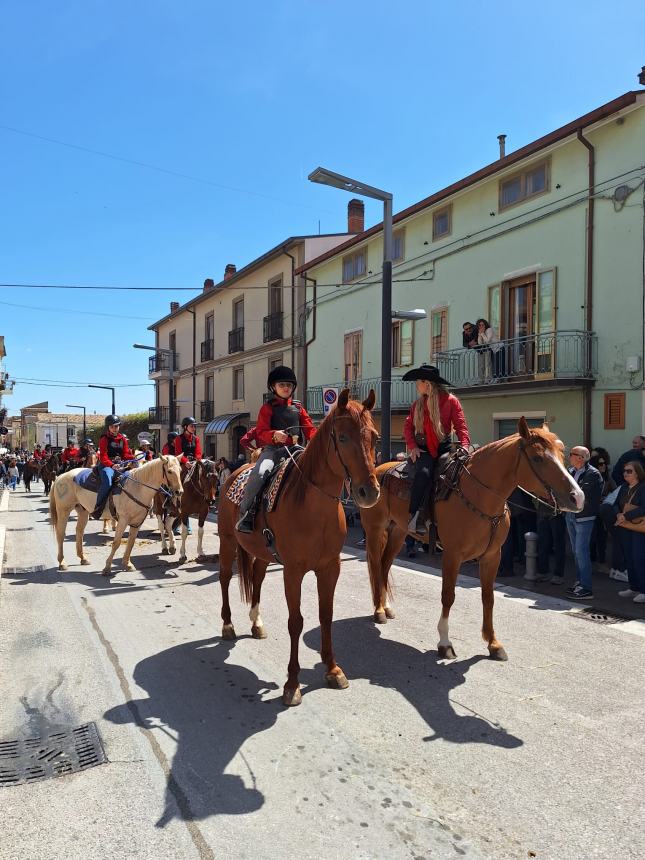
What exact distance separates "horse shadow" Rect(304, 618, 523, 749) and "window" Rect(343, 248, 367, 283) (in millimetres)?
16296

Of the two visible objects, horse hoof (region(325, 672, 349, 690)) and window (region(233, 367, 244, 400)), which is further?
window (region(233, 367, 244, 400))

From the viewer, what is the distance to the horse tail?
616 cm

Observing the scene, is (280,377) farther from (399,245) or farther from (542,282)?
(399,245)

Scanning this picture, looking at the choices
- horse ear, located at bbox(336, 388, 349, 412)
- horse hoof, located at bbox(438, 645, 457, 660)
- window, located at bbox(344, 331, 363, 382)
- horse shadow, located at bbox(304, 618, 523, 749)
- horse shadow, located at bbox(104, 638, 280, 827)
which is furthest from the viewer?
window, located at bbox(344, 331, 363, 382)

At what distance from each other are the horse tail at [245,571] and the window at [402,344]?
13133 mm

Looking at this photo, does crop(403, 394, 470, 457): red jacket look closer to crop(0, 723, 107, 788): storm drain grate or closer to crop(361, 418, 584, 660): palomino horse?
crop(361, 418, 584, 660): palomino horse

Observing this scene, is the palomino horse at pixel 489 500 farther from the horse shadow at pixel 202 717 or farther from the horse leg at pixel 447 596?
the horse shadow at pixel 202 717

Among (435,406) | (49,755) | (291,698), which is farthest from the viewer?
(435,406)

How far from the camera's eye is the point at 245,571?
618 cm

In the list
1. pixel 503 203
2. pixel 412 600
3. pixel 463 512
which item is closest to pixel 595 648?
pixel 463 512

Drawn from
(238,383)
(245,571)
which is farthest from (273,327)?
(245,571)

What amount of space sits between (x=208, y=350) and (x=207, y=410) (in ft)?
11.5

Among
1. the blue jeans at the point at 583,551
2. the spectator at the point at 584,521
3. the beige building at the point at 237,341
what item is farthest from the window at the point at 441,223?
the blue jeans at the point at 583,551

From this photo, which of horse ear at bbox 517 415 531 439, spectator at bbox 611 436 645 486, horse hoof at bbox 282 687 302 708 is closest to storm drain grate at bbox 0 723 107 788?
horse hoof at bbox 282 687 302 708
